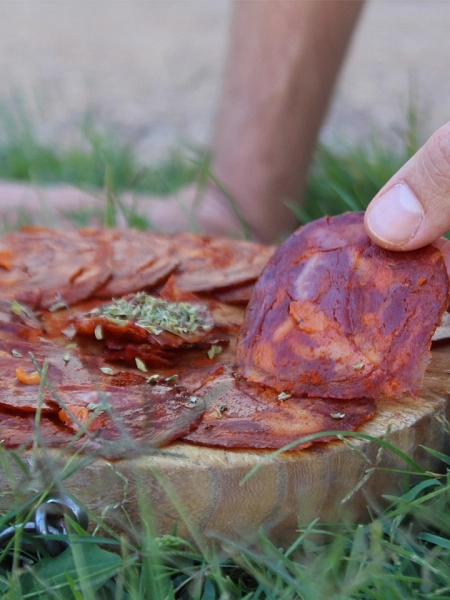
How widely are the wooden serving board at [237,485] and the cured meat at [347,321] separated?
0.25ft

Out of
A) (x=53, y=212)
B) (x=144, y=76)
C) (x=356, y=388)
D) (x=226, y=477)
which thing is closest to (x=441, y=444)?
(x=356, y=388)

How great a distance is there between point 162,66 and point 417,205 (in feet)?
14.3

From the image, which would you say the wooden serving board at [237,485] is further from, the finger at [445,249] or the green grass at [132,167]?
the green grass at [132,167]

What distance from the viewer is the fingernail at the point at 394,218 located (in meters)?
0.99

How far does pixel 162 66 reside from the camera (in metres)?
5.09

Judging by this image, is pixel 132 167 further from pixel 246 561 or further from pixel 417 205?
pixel 246 561

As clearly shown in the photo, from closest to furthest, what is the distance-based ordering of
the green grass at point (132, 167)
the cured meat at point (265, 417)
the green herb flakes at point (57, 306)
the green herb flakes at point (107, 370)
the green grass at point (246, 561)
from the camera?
the green grass at point (246, 561)
the cured meat at point (265, 417)
the green herb flakes at point (107, 370)
the green herb flakes at point (57, 306)
the green grass at point (132, 167)

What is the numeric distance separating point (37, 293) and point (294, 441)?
53 cm

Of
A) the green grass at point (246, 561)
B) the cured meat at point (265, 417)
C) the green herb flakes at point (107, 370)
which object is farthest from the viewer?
the green herb flakes at point (107, 370)

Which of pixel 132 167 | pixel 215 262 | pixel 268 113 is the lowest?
pixel 132 167

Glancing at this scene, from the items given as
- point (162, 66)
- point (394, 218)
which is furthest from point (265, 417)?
point (162, 66)

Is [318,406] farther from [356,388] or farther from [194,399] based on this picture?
[194,399]

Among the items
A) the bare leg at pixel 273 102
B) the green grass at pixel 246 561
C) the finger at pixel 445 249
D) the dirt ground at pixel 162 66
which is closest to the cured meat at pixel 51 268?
the green grass at pixel 246 561

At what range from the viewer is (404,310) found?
3.25ft
